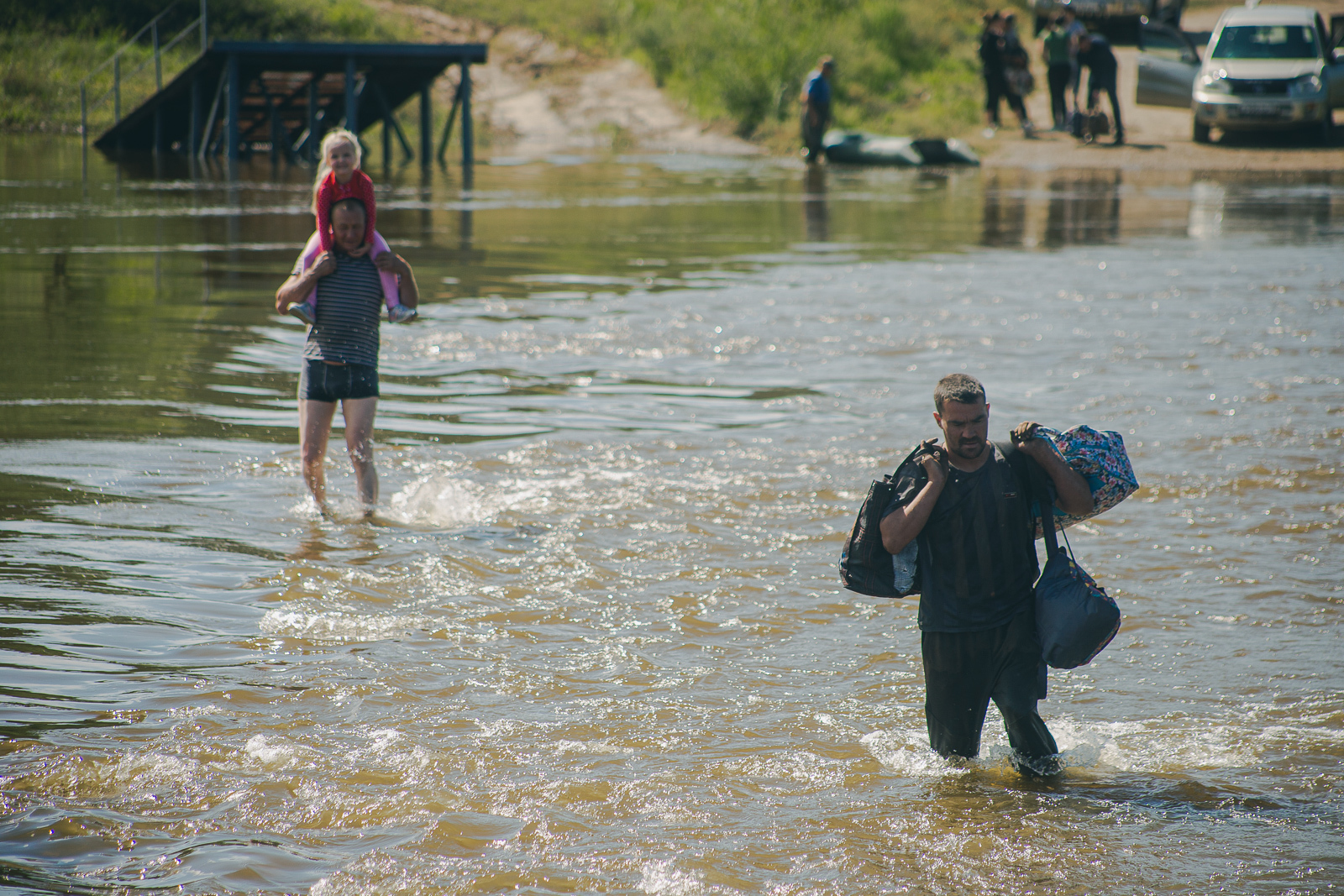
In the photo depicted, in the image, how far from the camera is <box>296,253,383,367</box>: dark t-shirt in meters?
6.71

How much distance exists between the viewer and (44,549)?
643cm

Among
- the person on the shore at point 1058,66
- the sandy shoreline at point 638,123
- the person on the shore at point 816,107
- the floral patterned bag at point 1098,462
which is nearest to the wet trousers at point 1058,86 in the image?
the person on the shore at point 1058,66

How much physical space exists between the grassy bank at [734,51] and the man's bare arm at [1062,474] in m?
31.1

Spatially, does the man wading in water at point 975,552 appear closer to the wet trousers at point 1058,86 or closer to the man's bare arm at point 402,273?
the man's bare arm at point 402,273

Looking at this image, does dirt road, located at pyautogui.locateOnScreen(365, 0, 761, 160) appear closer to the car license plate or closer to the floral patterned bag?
the car license plate

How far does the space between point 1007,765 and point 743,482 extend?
11.6 feet

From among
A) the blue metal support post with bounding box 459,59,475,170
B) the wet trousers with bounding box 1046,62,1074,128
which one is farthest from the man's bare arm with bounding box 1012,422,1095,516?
the blue metal support post with bounding box 459,59,475,170

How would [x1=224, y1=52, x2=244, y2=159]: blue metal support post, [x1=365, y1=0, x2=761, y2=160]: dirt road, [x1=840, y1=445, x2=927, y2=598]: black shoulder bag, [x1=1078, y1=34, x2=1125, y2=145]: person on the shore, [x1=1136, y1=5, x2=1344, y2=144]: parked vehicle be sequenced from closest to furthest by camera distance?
1. [x1=840, y1=445, x2=927, y2=598]: black shoulder bag
2. [x1=1136, y1=5, x2=1344, y2=144]: parked vehicle
3. [x1=1078, y1=34, x2=1125, y2=145]: person on the shore
4. [x1=224, y1=52, x2=244, y2=159]: blue metal support post
5. [x1=365, y1=0, x2=761, y2=160]: dirt road

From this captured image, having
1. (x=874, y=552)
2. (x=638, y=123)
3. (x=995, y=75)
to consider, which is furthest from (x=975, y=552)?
(x=638, y=123)

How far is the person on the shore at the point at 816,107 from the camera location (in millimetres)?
29312

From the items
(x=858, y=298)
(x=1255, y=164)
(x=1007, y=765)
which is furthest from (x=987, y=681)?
(x=1255, y=164)

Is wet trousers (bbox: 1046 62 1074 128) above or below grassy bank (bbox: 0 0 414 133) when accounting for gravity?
below

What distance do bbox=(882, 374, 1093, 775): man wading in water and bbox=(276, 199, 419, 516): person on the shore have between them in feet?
11.2

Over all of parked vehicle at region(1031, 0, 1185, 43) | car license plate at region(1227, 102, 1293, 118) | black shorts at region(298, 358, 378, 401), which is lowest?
black shorts at region(298, 358, 378, 401)
